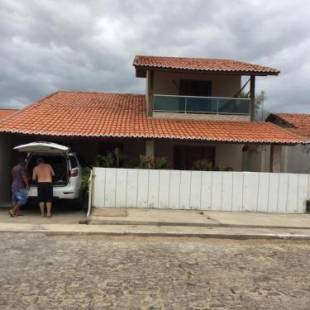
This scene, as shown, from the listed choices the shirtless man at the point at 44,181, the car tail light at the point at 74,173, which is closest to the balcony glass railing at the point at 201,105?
the car tail light at the point at 74,173

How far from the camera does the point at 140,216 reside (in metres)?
12.9

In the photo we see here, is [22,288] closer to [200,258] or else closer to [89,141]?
[200,258]

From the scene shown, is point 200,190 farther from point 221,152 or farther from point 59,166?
point 221,152

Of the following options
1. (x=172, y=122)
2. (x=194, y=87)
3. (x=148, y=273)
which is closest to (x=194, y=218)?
(x=148, y=273)

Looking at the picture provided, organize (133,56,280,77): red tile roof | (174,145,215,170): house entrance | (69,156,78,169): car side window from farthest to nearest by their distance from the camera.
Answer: (174,145,215,170): house entrance, (133,56,280,77): red tile roof, (69,156,78,169): car side window

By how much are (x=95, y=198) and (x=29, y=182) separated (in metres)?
1.93

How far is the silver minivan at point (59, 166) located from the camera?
13875mm

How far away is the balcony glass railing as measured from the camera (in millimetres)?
19831

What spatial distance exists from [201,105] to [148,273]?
13.4 m

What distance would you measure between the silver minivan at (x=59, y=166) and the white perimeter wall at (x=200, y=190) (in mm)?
663

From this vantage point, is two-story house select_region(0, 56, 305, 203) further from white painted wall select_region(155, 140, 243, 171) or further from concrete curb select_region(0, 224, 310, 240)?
concrete curb select_region(0, 224, 310, 240)

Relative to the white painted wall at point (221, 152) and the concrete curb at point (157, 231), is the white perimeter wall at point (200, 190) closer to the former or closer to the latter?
the concrete curb at point (157, 231)

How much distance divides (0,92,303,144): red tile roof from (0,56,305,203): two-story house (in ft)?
0.11

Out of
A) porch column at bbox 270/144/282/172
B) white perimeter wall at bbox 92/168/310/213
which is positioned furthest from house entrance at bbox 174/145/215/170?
white perimeter wall at bbox 92/168/310/213
